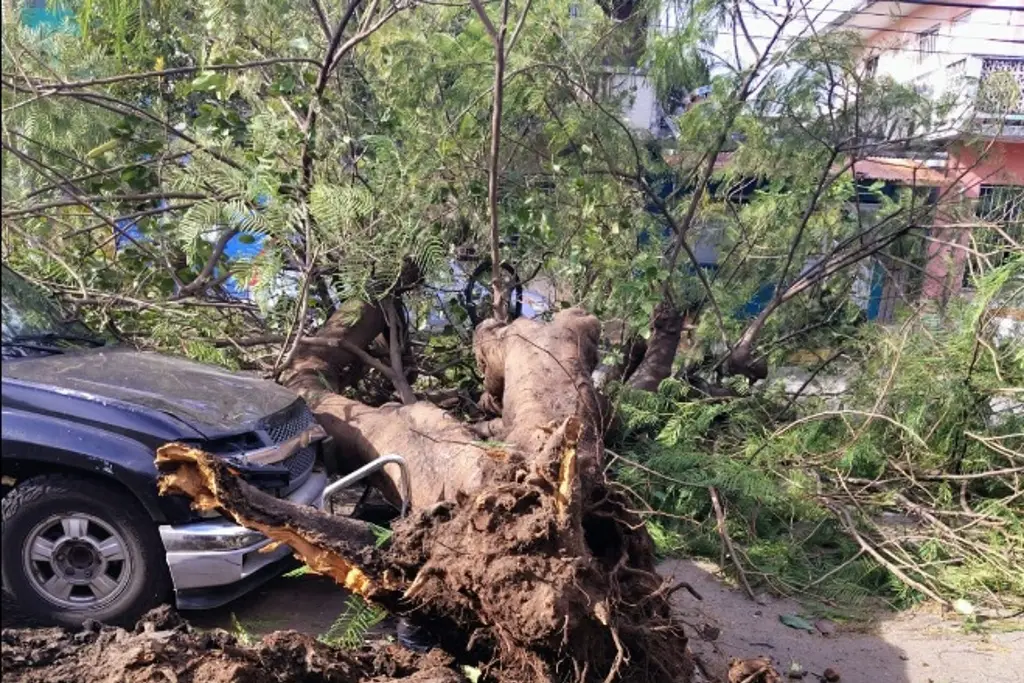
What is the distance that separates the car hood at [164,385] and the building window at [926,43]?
6.80m

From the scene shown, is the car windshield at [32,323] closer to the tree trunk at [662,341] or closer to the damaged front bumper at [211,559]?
the damaged front bumper at [211,559]

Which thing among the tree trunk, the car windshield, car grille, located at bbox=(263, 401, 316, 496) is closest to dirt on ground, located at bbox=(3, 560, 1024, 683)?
car grille, located at bbox=(263, 401, 316, 496)

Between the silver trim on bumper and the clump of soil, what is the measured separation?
296 millimetres

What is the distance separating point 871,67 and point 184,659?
24.0 ft

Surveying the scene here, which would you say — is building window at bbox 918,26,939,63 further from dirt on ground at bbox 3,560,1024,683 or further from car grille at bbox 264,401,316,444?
car grille at bbox 264,401,316,444

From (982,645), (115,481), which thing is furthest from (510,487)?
(982,645)

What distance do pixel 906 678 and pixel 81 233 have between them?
629 centimetres

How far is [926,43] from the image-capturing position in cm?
929

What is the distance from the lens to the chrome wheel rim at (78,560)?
4.02 meters

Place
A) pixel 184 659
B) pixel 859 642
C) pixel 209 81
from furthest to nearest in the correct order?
1. pixel 209 81
2. pixel 859 642
3. pixel 184 659

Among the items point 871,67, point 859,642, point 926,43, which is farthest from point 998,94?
point 859,642

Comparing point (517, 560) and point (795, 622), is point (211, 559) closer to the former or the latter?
point (517, 560)

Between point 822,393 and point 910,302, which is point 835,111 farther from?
point 822,393

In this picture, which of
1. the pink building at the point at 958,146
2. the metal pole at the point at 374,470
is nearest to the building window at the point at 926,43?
the pink building at the point at 958,146
